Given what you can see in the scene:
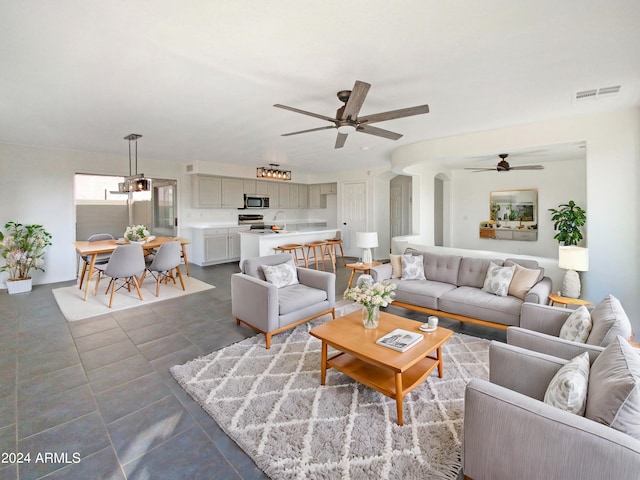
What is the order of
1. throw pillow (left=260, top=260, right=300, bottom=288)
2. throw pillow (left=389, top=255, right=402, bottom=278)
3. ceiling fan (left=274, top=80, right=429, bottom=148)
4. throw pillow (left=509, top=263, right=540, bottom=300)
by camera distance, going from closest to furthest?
ceiling fan (left=274, top=80, right=429, bottom=148) → throw pillow (left=509, top=263, right=540, bottom=300) → throw pillow (left=260, top=260, right=300, bottom=288) → throw pillow (left=389, top=255, right=402, bottom=278)

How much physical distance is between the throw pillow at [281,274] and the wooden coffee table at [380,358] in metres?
1.12

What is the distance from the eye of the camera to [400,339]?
7.59 feet

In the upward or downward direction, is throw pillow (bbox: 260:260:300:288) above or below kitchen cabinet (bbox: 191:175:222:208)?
below

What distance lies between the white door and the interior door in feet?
14.3

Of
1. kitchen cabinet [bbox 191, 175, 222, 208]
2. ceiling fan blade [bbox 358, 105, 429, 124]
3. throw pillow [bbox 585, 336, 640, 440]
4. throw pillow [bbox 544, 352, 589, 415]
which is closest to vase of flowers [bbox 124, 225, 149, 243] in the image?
kitchen cabinet [bbox 191, 175, 222, 208]

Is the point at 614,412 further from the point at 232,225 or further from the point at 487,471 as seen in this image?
the point at 232,225

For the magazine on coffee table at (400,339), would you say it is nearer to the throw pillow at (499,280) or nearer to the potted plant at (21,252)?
the throw pillow at (499,280)

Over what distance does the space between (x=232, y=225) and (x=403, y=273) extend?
490cm

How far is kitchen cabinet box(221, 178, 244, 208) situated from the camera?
25.3ft

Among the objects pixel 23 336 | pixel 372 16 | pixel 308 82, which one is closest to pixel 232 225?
pixel 23 336

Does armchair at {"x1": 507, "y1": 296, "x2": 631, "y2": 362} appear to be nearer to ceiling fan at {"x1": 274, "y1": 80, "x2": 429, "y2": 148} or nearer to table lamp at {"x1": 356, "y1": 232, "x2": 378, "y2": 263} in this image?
ceiling fan at {"x1": 274, "y1": 80, "x2": 429, "y2": 148}

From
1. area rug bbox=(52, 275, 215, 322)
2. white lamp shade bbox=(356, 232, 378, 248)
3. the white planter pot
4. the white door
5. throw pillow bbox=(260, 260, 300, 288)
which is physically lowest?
area rug bbox=(52, 275, 215, 322)

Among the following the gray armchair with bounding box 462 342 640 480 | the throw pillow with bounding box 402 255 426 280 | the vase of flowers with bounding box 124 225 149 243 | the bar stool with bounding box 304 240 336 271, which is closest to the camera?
the gray armchair with bounding box 462 342 640 480

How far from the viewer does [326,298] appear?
3621mm
